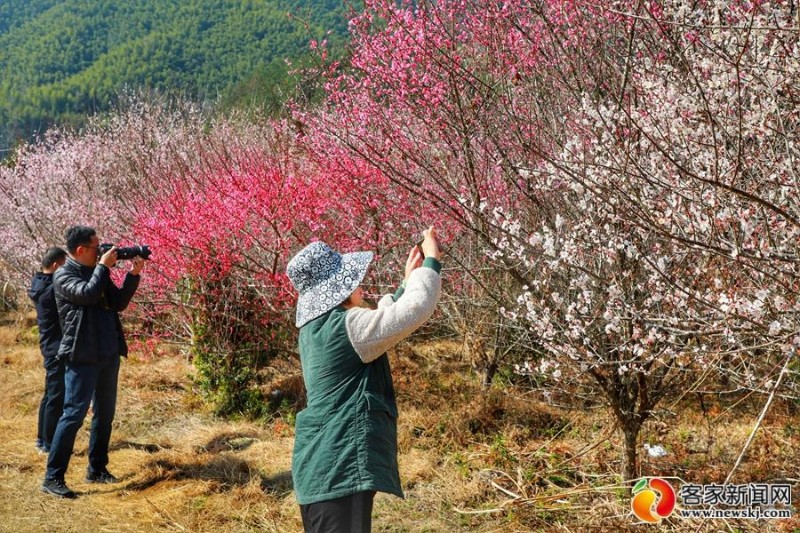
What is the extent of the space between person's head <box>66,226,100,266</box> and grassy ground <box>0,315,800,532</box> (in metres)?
1.62

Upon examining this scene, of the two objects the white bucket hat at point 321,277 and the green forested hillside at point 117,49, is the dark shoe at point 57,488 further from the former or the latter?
the green forested hillside at point 117,49

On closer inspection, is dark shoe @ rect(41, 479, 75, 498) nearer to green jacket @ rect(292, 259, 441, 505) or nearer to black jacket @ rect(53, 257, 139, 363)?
black jacket @ rect(53, 257, 139, 363)

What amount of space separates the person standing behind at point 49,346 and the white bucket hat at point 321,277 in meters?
3.48

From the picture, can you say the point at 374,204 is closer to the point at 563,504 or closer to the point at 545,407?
the point at 545,407

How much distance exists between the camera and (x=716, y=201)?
3.01 metres

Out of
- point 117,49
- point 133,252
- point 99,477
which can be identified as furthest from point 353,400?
point 117,49

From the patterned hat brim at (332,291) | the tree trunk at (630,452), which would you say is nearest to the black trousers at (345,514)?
the patterned hat brim at (332,291)

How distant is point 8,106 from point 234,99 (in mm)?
37923

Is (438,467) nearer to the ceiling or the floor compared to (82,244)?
nearer to the floor

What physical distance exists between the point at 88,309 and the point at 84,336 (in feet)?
0.61

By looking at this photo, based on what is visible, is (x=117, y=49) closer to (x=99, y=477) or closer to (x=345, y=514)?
(x=99, y=477)

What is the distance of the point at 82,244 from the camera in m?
4.80

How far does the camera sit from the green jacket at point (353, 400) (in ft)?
8.11

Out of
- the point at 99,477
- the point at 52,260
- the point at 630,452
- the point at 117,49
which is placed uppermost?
the point at 117,49
